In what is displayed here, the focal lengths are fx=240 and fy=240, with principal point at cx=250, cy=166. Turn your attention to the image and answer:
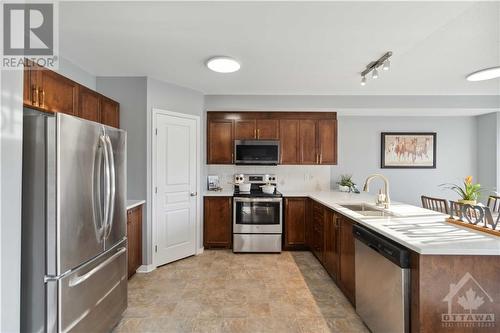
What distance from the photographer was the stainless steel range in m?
3.75

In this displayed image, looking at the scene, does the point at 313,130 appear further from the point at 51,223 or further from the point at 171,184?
the point at 51,223

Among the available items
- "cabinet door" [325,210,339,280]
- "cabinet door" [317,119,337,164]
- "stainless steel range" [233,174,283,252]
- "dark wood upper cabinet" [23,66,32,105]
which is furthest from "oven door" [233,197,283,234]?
"dark wood upper cabinet" [23,66,32,105]

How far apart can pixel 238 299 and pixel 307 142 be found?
2.71m

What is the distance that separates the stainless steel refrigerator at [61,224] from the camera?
4.59 ft

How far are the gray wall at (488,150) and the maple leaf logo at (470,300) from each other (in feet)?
13.0

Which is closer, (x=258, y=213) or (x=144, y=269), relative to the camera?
(x=144, y=269)

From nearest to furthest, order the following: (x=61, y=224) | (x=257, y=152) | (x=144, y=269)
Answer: (x=61, y=224) < (x=144, y=269) < (x=257, y=152)

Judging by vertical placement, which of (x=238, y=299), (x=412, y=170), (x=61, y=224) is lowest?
(x=238, y=299)

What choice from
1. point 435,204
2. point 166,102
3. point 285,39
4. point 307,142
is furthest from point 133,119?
point 435,204

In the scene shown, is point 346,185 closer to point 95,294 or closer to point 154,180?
point 154,180

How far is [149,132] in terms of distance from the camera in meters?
3.17

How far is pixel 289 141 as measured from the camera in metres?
4.16

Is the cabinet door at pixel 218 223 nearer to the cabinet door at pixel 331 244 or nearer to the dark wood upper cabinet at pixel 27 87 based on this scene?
the cabinet door at pixel 331 244

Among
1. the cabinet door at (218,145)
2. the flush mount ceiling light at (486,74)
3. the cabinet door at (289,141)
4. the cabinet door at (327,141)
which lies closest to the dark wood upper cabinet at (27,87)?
the cabinet door at (218,145)
